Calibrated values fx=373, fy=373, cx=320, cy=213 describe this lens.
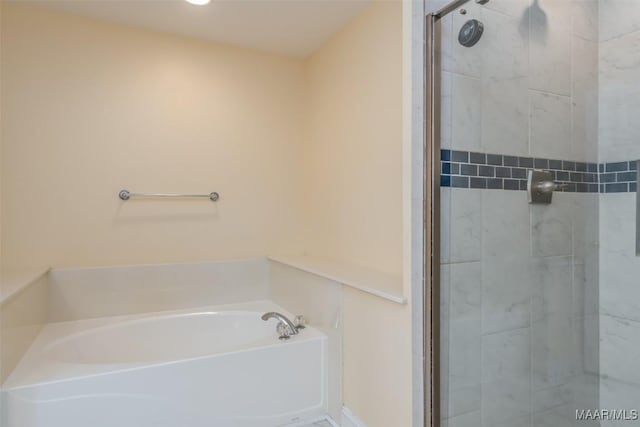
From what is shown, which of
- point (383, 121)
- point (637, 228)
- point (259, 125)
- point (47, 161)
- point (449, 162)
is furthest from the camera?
point (259, 125)

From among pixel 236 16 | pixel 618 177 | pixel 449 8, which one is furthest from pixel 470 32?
pixel 236 16

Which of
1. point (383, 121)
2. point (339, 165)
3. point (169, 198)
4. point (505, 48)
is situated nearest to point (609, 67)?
point (505, 48)

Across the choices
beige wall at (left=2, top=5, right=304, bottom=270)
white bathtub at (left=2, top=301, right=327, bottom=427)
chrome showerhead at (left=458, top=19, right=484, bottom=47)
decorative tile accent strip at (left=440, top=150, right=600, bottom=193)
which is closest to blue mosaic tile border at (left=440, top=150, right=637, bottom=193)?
decorative tile accent strip at (left=440, top=150, right=600, bottom=193)

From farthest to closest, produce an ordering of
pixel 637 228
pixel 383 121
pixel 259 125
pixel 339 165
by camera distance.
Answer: pixel 259 125
pixel 339 165
pixel 383 121
pixel 637 228

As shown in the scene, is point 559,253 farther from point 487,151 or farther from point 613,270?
point 487,151

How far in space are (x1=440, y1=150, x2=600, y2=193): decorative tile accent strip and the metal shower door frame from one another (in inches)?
2.1

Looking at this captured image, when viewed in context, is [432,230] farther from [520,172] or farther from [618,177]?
[618,177]

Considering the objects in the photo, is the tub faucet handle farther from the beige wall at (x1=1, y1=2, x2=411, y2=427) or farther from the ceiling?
the ceiling

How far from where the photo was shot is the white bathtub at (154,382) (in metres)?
1.44

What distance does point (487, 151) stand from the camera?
1405 millimetres

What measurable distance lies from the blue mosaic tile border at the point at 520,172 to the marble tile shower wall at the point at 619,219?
46 mm

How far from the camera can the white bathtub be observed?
56.6 inches

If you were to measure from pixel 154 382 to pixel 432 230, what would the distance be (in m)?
1.29

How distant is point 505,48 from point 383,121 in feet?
2.13
